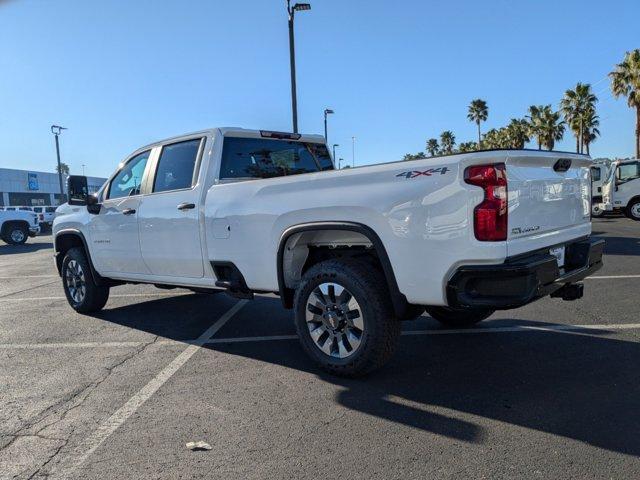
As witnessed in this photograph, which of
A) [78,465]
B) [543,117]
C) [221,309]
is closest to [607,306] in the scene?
[221,309]

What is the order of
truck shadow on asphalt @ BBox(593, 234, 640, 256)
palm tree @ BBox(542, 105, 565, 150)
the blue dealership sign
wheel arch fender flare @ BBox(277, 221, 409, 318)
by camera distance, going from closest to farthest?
wheel arch fender flare @ BBox(277, 221, 409, 318) < truck shadow on asphalt @ BBox(593, 234, 640, 256) < palm tree @ BBox(542, 105, 565, 150) < the blue dealership sign

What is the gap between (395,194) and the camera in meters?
3.46

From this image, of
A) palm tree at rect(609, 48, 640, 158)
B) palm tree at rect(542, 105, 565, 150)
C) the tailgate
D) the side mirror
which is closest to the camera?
the tailgate

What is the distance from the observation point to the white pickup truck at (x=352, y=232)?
3.23 metres

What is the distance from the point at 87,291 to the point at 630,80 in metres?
38.6

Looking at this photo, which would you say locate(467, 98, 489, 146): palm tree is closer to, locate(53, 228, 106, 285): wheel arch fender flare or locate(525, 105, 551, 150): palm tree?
locate(525, 105, 551, 150): palm tree

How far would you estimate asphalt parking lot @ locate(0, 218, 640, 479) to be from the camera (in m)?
2.77

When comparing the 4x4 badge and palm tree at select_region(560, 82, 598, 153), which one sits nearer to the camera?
the 4x4 badge

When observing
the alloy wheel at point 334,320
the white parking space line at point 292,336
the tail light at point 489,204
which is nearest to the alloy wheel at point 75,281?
the white parking space line at point 292,336

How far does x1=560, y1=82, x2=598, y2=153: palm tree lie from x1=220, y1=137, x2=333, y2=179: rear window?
154ft

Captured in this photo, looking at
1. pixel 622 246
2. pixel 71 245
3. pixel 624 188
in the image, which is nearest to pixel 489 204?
pixel 71 245

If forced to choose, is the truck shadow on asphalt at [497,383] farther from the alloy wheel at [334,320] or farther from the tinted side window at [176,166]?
the tinted side window at [176,166]

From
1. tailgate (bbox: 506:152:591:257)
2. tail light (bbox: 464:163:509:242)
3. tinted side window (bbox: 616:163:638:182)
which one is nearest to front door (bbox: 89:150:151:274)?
tail light (bbox: 464:163:509:242)

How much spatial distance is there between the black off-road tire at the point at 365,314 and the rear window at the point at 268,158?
1.61m
